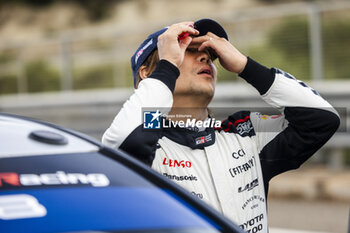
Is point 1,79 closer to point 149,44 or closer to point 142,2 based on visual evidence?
point 149,44

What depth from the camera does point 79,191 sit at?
4.92 ft

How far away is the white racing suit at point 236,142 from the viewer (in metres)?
2.50

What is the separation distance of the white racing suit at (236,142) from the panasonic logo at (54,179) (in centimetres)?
91

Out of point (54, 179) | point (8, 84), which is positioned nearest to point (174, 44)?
point (54, 179)

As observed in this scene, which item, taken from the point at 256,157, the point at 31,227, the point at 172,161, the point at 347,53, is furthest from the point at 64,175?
the point at 347,53

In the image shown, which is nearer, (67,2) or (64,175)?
(64,175)

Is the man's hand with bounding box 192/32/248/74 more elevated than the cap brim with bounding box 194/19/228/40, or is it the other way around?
the cap brim with bounding box 194/19/228/40

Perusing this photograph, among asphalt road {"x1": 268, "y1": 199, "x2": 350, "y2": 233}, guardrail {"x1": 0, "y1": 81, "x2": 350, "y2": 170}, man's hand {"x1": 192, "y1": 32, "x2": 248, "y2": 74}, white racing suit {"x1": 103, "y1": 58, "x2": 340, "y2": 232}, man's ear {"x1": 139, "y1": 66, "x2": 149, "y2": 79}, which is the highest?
man's hand {"x1": 192, "y1": 32, "x2": 248, "y2": 74}

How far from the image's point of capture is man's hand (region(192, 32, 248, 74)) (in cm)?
278

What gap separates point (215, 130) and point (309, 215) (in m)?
4.09

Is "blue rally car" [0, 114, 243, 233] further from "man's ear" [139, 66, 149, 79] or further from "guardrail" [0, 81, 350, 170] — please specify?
"guardrail" [0, 81, 350, 170]

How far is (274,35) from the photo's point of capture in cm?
1221

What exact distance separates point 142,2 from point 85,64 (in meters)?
35.7

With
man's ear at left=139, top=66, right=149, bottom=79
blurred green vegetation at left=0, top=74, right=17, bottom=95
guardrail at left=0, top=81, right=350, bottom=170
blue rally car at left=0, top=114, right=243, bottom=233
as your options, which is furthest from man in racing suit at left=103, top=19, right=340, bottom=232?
blurred green vegetation at left=0, top=74, right=17, bottom=95
